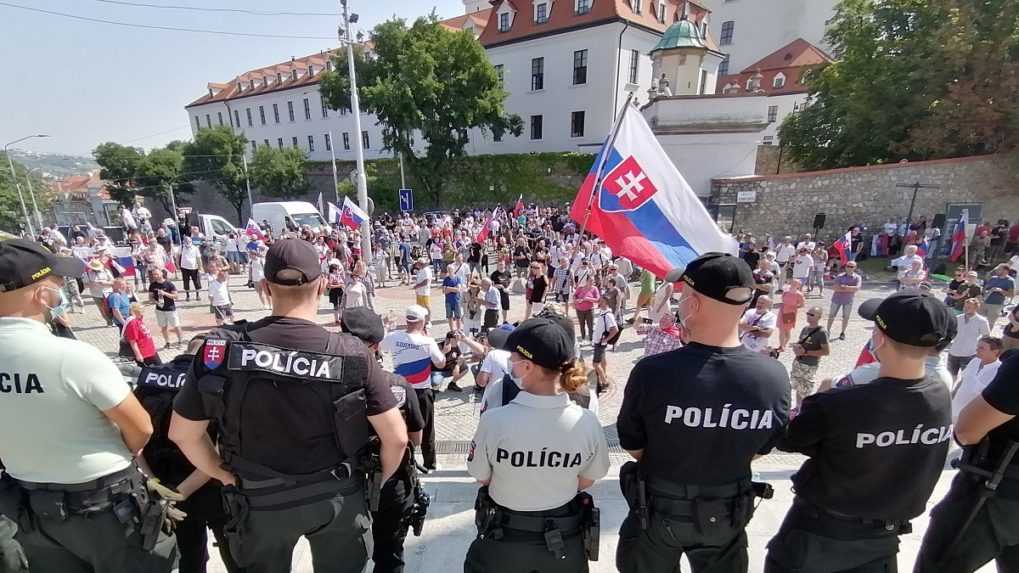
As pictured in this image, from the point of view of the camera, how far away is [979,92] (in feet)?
58.2

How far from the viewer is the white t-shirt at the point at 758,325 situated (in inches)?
232

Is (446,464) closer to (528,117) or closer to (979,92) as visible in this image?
(979,92)

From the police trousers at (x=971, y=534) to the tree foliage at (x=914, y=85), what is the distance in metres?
22.5

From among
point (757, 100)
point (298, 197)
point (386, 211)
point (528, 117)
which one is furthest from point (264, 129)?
point (757, 100)

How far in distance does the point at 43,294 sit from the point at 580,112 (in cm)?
3778

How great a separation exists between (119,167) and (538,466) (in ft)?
194

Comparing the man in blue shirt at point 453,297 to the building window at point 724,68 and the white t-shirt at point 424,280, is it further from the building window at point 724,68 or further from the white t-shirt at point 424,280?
the building window at point 724,68

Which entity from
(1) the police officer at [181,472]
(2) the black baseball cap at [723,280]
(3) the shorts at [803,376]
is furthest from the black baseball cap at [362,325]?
(3) the shorts at [803,376]

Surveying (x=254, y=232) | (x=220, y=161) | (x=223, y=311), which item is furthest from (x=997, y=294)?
(x=220, y=161)

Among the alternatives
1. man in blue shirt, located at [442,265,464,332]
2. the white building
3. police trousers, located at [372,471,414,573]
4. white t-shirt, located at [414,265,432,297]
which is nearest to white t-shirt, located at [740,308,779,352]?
police trousers, located at [372,471,414,573]

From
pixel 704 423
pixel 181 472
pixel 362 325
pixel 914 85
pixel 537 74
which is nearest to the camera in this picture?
pixel 704 423

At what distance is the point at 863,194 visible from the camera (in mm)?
19938

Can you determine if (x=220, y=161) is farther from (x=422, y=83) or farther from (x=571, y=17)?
(x=571, y=17)

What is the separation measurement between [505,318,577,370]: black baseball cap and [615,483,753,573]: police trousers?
0.86 meters
